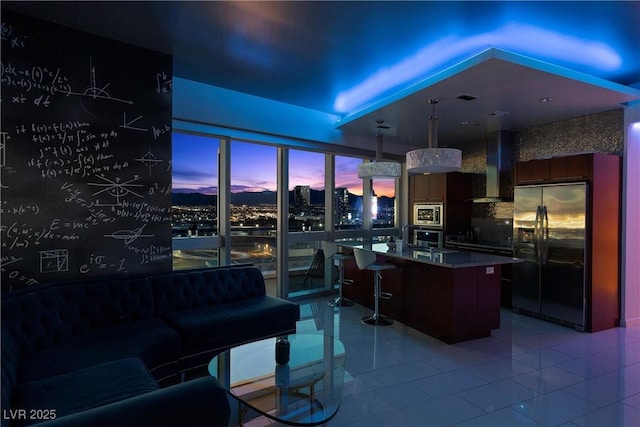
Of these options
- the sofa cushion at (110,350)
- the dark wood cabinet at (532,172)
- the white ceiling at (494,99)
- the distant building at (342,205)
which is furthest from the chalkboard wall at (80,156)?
the dark wood cabinet at (532,172)

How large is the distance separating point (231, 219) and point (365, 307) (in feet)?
7.93

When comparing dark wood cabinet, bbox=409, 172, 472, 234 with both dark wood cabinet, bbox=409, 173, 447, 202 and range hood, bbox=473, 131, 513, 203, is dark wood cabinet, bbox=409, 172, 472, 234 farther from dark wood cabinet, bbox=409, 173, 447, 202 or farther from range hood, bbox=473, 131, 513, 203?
range hood, bbox=473, 131, 513, 203

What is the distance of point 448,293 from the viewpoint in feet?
12.7

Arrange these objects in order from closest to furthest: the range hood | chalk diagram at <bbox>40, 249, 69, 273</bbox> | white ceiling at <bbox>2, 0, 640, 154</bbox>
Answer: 1. white ceiling at <bbox>2, 0, 640, 154</bbox>
2. chalk diagram at <bbox>40, 249, 69, 273</bbox>
3. the range hood

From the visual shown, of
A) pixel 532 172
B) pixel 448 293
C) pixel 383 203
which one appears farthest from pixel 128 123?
pixel 532 172

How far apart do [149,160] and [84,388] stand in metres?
2.23

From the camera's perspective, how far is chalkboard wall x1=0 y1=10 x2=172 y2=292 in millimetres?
2812

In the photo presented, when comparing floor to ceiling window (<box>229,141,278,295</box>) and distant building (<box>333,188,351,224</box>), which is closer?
floor to ceiling window (<box>229,141,278,295</box>)

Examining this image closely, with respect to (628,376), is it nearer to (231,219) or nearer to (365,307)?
(365,307)

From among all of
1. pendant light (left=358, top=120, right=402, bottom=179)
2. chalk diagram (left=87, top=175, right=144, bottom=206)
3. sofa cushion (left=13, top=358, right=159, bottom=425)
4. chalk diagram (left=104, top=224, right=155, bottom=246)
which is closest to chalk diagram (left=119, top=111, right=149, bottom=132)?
chalk diagram (left=87, top=175, right=144, bottom=206)

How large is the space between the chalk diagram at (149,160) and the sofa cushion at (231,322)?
1513 mm

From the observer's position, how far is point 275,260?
5.55 meters

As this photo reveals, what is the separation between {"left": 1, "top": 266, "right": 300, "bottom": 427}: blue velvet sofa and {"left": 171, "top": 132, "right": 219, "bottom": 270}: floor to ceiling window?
2.62 ft

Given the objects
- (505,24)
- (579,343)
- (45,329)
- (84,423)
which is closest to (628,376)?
(579,343)
